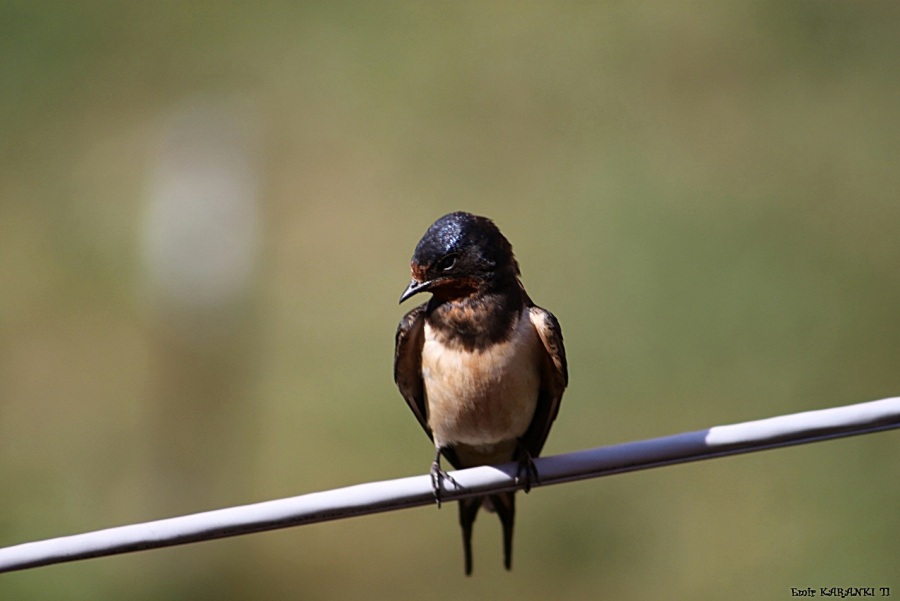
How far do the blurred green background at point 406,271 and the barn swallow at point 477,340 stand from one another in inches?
86.1

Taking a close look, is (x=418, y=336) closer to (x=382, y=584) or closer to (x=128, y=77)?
(x=382, y=584)

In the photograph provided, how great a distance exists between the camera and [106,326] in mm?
5457

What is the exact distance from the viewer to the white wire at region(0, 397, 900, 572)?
131 centimetres

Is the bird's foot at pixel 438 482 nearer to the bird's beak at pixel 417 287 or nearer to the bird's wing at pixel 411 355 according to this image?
the bird's wing at pixel 411 355

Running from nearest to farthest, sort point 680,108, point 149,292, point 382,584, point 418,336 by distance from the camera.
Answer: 1. point 418,336
2. point 382,584
3. point 149,292
4. point 680,108

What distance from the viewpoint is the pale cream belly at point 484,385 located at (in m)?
2.07

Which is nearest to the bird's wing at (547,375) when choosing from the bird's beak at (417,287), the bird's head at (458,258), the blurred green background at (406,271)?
the bird's head at (458,258)

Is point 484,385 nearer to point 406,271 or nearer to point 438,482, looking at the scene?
point 438,482

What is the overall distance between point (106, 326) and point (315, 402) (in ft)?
4.22

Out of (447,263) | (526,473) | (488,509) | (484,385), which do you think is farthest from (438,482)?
(488,509)

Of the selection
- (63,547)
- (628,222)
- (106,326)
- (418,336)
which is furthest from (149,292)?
(63,547)

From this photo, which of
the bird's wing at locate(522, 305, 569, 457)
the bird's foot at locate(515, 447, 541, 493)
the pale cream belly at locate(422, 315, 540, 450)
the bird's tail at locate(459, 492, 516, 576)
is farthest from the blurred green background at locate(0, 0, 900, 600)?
the bird's foot at locate(515, 447, 541, 493)

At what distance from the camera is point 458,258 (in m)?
2.06

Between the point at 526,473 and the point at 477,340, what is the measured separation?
31cm
